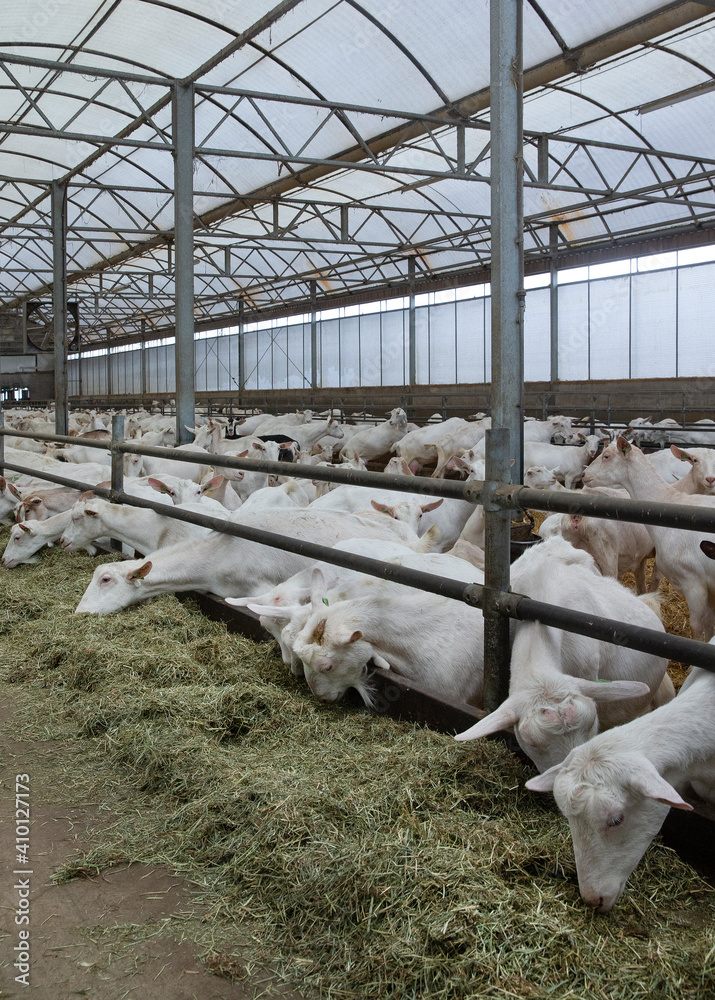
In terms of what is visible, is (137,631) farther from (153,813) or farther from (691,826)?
(691,826)

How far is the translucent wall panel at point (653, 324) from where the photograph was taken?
22.5 m

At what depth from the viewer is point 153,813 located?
124 inches

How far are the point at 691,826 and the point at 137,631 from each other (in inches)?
138

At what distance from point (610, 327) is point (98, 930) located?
23.7 metres

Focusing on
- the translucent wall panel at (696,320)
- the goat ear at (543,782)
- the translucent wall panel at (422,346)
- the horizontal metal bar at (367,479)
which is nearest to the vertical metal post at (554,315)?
the translucent wall panel at (696,320)

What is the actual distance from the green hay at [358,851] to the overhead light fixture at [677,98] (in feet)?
45.1

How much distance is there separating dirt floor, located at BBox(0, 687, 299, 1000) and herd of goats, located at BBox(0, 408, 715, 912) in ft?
3.50

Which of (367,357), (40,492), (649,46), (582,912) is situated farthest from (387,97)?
(367,357)

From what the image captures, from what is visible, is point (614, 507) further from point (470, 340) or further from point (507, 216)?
point (470, 340)

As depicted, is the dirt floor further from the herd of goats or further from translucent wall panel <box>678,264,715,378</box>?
translucent wall panel <box>678,264,715,378</box>

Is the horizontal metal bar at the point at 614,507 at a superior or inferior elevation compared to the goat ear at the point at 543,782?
superior

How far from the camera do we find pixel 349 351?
3353cm

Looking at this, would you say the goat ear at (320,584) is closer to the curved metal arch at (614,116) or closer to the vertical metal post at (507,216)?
the vertical metal post at (507,216)

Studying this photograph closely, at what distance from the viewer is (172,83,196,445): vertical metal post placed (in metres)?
12.1
